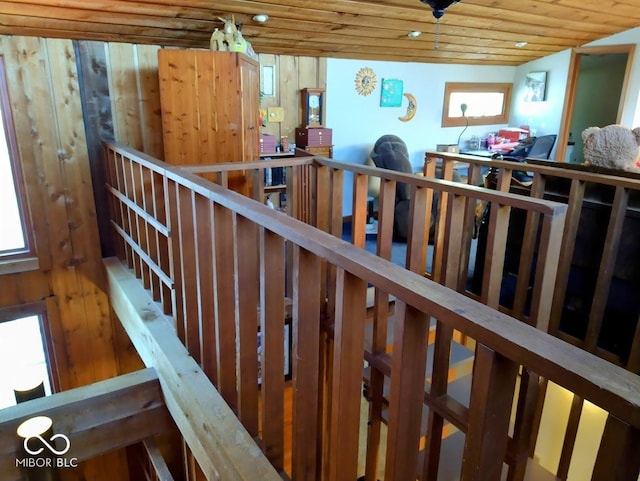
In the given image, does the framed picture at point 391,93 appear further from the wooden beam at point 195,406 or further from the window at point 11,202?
the wooden beam at point 195,406

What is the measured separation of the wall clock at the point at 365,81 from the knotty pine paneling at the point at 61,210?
3.10 m

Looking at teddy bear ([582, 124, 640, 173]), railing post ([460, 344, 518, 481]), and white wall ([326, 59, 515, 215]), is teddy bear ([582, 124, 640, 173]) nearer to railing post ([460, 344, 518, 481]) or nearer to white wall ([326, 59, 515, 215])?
railing post ([460, 344, 518, 481])

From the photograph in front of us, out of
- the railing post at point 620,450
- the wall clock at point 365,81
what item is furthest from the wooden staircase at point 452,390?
the wall clock at point 365,81


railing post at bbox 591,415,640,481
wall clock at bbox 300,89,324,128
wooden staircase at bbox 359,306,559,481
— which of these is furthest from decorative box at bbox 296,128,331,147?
railing post at bbox 591,415,640,481

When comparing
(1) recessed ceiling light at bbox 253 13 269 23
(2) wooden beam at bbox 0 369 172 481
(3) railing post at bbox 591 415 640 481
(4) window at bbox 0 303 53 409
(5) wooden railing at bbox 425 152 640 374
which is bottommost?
(4) window at bbox 0 303 53 409

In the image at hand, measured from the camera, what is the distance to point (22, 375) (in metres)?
3.59

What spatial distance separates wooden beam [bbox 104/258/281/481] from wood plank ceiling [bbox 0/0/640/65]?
1808 millimetres

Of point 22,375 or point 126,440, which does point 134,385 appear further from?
point 22,375

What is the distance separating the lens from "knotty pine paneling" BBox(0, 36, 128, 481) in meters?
3.09

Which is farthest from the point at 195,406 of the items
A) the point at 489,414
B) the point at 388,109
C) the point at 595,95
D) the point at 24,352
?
the point at 595,95

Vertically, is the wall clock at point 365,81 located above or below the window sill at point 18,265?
above

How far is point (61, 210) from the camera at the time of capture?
11.1 feet

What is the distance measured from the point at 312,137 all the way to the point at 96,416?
3.42 metres

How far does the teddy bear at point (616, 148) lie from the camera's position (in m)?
2.72
